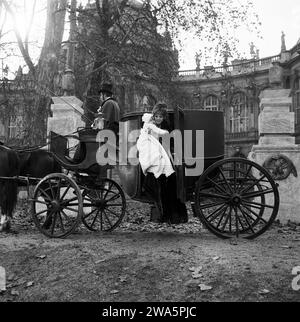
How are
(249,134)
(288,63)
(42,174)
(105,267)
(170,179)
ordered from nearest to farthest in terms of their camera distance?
(105,267) < (170,179) < (42,174) < (288,63) < (249,134)

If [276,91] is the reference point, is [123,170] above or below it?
below

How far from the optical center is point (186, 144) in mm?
5250

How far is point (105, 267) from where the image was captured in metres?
4.36

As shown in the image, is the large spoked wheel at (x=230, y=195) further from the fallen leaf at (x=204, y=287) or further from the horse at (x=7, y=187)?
the horse at (x=7, y=187)

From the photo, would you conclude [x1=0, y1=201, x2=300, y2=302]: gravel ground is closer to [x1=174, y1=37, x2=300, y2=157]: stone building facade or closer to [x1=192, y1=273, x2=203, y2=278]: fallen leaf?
[x1=192, y1=273, x2=203, y2=278]: fallen leaf

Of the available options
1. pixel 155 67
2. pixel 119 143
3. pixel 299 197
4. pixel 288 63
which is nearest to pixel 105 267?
pixel 119 143

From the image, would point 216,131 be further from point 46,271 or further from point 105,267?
point 46,271

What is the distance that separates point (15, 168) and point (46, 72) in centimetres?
708

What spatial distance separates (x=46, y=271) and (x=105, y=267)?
28.3 inches

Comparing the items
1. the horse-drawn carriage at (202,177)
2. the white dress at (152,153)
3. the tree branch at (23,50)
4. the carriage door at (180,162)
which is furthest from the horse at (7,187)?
the tree branch at (23,50)

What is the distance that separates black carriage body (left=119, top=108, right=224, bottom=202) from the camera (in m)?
5.26

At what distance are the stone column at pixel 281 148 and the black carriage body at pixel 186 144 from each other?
9.53ft

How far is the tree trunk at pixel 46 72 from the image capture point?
12656 mm

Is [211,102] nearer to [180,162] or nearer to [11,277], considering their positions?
[180,162]
